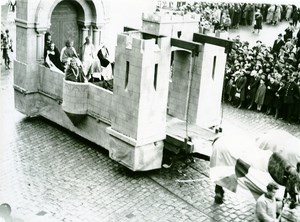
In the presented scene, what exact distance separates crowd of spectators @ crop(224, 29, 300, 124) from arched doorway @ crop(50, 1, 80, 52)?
648 cm

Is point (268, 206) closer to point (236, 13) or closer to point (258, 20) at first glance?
point (258, 20)

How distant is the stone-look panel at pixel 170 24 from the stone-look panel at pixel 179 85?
68 cm

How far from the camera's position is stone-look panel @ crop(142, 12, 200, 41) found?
15070 millimetres

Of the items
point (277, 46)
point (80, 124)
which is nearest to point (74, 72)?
point (80, 124)

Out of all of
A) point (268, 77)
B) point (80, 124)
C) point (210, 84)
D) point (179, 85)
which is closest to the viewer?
point (210, 84)

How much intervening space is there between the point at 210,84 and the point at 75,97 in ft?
14.2

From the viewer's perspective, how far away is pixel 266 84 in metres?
21.2

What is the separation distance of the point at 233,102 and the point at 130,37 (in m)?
9.17

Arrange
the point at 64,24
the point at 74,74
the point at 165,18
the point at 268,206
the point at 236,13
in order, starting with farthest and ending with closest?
the point at 236,13 < the point at 64,24 < the point at 74,74 < the point at 165,18 < the point at 268,206

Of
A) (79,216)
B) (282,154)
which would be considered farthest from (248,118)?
(79,216)

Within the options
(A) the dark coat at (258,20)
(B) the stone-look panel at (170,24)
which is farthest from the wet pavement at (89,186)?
(A) the dark coat at (258,20)

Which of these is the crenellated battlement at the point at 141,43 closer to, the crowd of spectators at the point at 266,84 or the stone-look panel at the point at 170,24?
the stone-look panel at the point at 170,24

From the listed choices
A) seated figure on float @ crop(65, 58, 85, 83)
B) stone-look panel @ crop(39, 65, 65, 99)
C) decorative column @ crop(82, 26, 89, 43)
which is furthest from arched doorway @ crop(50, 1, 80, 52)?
seated figure on float @ crop(65, 58, 85, 83)

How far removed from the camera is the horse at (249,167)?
477 inches
